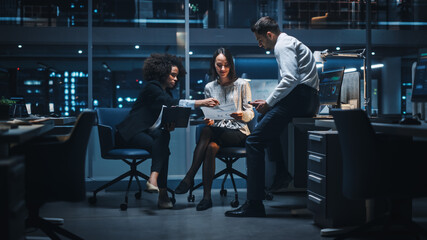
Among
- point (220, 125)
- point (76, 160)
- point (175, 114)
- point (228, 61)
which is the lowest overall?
point (76, 160)

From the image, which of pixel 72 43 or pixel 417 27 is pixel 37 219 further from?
pixel 417 27

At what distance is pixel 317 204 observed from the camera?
3.14 metres

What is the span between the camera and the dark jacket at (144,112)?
13.2 ft

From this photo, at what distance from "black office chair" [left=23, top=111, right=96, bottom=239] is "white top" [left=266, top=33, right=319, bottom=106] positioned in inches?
62.1

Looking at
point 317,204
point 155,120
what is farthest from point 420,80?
point 155,120

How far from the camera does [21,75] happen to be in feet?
22.6

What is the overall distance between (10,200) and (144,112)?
95.7 inches

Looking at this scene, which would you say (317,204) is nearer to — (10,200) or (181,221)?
(181,221)

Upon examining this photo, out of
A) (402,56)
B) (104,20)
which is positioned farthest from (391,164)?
(402,56)

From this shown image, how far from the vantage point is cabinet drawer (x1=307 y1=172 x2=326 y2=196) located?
9.93ft

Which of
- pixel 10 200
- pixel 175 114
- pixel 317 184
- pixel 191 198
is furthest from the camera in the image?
pixel 191 198

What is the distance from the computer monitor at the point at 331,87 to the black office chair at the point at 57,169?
225 centimetres

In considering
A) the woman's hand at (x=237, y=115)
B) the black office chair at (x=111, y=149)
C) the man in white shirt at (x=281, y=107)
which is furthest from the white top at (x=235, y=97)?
the black office chair at (x=111, y=149)

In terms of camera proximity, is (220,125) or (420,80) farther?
(220,125)
